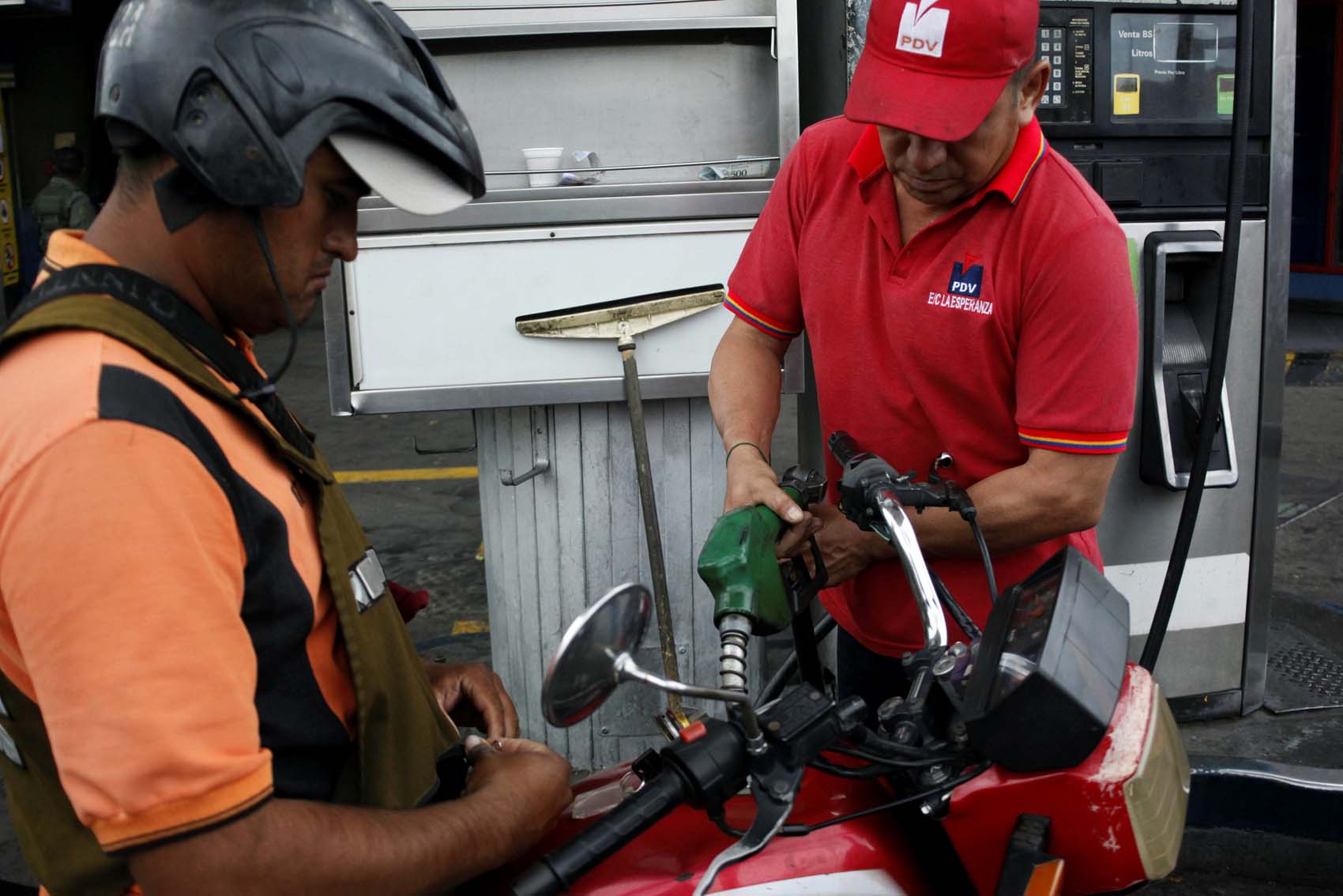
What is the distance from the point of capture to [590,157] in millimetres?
3453

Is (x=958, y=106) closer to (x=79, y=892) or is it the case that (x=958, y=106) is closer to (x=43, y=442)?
(x=43, y=442)

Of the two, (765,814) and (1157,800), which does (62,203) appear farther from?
(1157,800)

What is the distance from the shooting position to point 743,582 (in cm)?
144

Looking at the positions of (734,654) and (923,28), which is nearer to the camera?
(734,654)

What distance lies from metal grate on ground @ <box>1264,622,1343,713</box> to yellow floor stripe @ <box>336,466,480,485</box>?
13.5 ft

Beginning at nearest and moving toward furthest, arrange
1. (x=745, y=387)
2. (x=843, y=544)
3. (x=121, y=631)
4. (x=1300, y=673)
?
(x=121, y=631)
(x=843, y=544)
(x=745, y=387)
(x=1300, y=673)

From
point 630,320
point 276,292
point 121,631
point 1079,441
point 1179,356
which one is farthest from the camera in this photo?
point 1179,356

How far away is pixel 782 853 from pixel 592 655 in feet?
1.26

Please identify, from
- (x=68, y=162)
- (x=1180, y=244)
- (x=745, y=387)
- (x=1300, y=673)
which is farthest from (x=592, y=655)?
(x=68, y=162)

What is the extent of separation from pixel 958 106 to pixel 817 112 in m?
1.93

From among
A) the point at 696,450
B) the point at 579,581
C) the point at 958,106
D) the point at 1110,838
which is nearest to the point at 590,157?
the point at 696,450

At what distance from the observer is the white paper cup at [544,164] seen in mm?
3252

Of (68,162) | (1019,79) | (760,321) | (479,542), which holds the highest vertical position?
(68,162)

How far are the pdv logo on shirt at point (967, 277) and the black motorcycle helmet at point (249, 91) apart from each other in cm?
99
